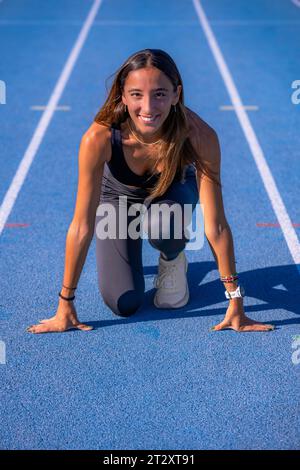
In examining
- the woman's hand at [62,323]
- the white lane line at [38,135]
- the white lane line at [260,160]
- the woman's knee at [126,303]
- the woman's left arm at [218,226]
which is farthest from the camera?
the white lane line at [38,135]

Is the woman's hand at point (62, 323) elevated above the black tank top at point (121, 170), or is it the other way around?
the black tank top at point (121, 170)

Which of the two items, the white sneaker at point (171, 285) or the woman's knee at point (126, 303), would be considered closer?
the woman's knee at point (126, 303)

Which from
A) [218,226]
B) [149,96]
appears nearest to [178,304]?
[218,226]

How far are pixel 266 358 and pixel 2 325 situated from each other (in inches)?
62.8

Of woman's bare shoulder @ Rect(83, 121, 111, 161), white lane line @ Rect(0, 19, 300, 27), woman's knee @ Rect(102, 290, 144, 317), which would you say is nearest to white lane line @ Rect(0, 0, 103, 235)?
white lane line @ Rect(0, 19, 300, 27)

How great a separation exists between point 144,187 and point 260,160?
3.07 metres

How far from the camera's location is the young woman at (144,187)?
392 centimetres

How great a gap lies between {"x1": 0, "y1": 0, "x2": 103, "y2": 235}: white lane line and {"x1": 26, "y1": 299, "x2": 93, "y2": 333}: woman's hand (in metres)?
1.57

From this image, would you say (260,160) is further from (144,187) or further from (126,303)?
(126,303)

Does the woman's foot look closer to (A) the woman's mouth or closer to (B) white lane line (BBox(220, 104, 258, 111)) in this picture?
(A) the woman's mouth

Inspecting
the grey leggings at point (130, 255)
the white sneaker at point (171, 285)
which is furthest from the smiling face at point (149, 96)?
the white sneaker at point (171, 285)

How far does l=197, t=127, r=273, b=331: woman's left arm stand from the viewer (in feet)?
13.3

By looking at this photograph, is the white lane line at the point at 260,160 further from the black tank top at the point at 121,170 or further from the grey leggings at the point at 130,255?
the black tank top at the point at 121,170
